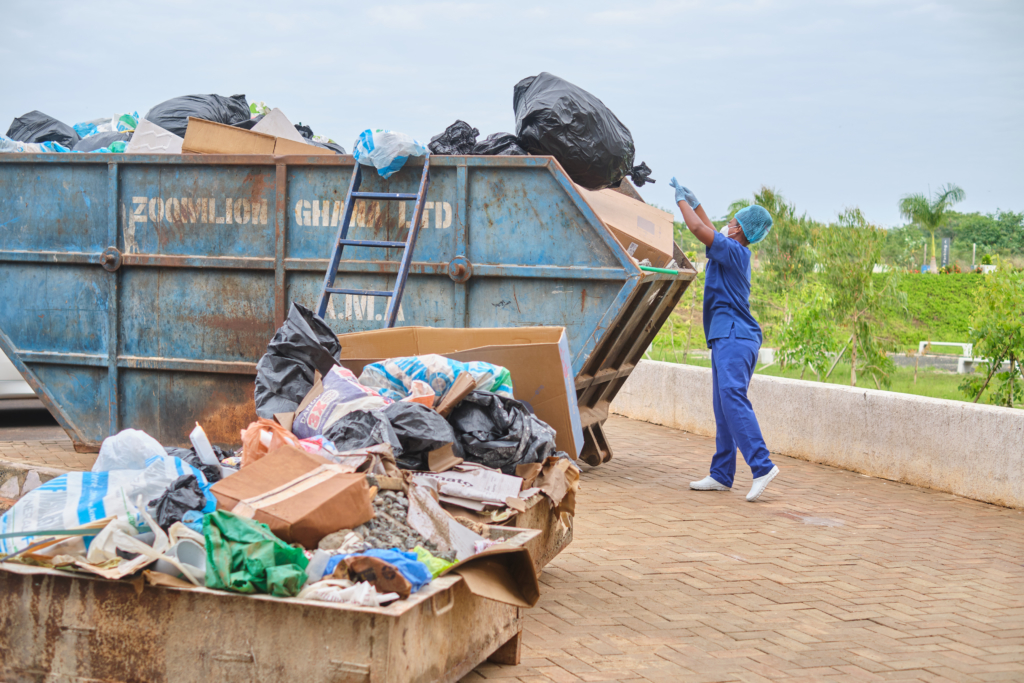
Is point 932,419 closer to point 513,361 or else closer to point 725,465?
point 725,465

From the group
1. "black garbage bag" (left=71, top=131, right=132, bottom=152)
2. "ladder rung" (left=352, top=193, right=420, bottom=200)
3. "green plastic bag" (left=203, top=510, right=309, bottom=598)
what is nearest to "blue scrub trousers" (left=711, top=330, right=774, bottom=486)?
"ladder rung" (left=352, top=193, right=420, bottom=200)

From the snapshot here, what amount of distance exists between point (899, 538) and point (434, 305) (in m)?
3.01

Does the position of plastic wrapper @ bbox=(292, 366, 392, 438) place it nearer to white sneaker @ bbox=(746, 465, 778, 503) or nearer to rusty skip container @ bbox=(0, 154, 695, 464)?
rusty skip container @ bbox=(0, 154, 695, 464)

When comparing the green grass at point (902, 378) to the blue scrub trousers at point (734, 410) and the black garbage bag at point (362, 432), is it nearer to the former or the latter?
the blue scrub trousers at point (734, 410)

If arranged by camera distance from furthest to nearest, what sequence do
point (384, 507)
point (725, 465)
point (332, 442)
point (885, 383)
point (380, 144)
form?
point (885, 383) → point (725, 465) → point (380, 144) → point (332, 442) → point (384, 507)

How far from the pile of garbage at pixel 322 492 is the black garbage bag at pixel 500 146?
2400 mm

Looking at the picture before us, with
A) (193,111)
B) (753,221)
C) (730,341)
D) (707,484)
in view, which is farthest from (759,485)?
(193,111)

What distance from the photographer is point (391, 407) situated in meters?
3.57

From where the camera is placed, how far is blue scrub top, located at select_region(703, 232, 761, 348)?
6199 millimetres

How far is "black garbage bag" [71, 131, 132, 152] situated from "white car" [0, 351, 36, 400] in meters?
1.94

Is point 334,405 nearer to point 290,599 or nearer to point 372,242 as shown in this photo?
point 290,599

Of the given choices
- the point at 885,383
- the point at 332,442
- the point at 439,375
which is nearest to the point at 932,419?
the point at 439,375

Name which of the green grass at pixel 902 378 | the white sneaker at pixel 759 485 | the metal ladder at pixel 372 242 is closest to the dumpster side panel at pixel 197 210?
the metal ladder at pixel 372 242

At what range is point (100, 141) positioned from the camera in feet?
23.9
